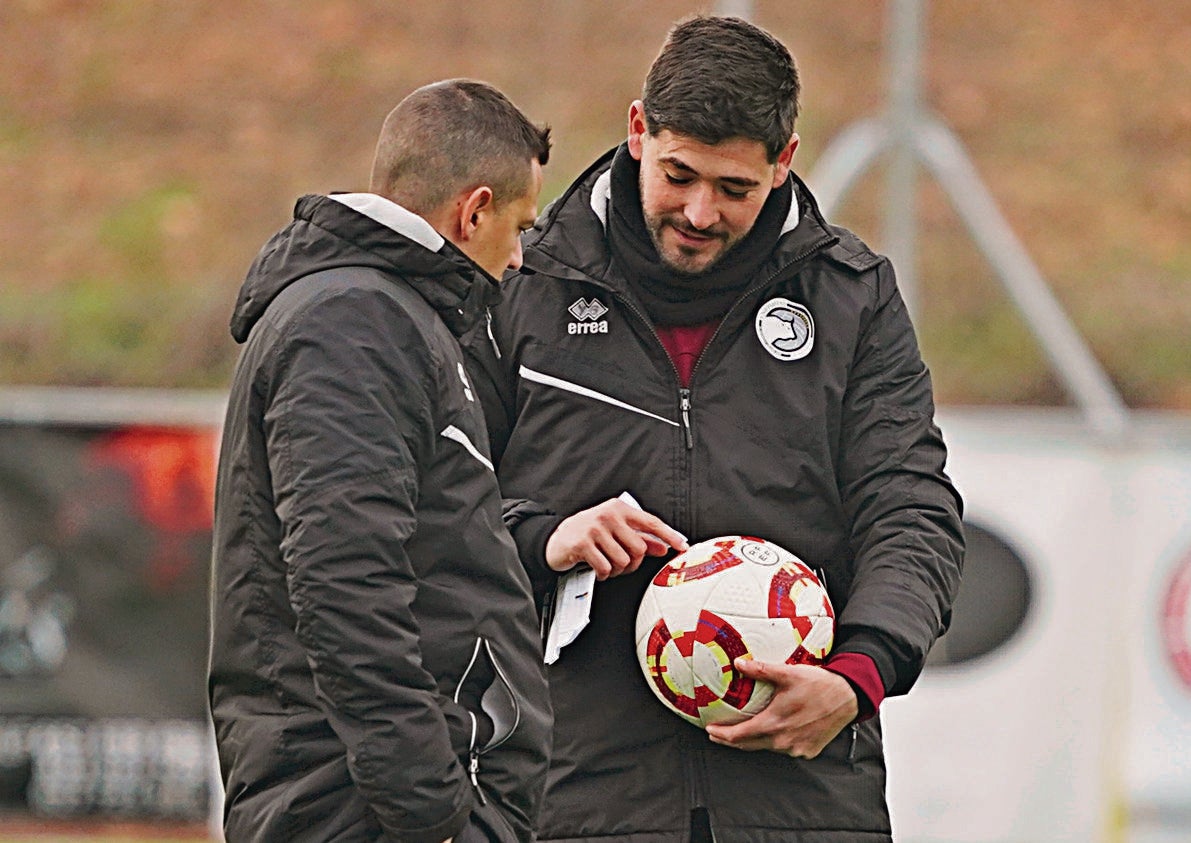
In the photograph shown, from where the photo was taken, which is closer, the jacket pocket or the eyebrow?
the jacket pocket

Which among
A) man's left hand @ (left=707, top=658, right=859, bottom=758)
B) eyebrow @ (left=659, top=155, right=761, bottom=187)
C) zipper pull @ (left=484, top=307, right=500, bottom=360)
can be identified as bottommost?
man's left hand @ (left=707, top=658, right=859, bottom=758)

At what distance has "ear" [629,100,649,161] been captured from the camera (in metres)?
3.65

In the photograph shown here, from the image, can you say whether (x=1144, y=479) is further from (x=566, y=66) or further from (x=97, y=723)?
(x=566, y=66)

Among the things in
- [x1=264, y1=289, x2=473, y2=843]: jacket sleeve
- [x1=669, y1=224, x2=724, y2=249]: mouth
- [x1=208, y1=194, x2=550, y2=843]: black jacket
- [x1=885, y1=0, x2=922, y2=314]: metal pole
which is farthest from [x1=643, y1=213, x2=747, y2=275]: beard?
[x1=885, y1=0, x2=922, y2=314]: metal pole

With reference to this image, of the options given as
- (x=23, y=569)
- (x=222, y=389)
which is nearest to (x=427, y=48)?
(x=222, y=389)

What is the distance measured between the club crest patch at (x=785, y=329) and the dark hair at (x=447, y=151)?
614 millimetres

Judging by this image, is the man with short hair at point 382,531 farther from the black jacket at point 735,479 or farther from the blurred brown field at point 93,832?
the blurred brown field at point 93,832

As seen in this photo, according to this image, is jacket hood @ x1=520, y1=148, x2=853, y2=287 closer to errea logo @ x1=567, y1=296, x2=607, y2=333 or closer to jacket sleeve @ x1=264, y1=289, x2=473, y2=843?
errea logo @ x1=567, y1=296, x2=607, y2=333

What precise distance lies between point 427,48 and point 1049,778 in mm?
11213

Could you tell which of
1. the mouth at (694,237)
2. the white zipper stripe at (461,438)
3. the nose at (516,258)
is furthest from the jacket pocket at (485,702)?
the mouth at (694,237)

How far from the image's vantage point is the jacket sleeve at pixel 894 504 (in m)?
3.46

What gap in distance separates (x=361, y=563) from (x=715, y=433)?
95 centimetres

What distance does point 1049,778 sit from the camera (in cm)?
723

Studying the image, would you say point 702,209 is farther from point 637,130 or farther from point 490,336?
point 490,336
